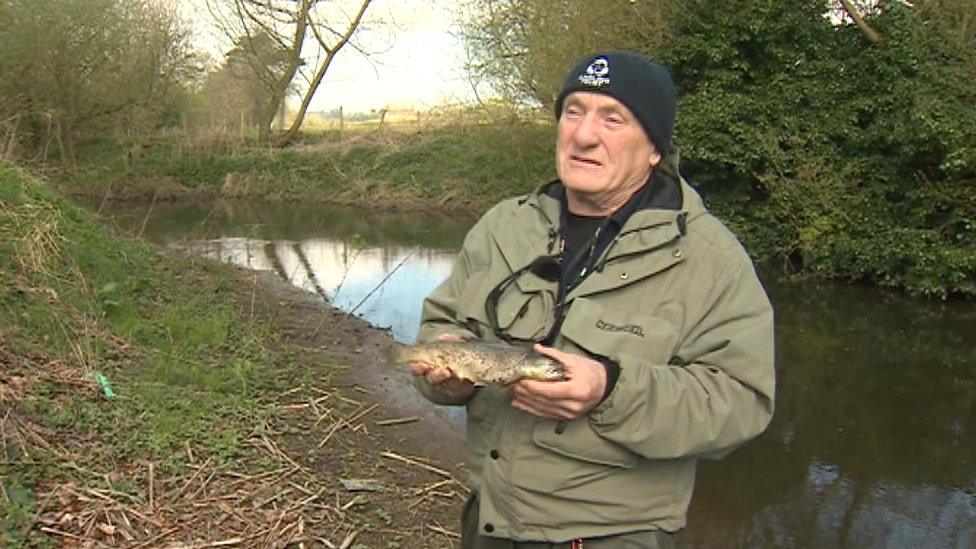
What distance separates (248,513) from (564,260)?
3.17m

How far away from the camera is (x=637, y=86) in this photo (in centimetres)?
235

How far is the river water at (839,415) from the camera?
6.69 metres

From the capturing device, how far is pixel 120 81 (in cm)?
2736

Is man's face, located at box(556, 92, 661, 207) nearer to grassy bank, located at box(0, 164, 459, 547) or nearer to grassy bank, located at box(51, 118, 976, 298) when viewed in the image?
grassy bank, located at box(0, 164, 459, 547)

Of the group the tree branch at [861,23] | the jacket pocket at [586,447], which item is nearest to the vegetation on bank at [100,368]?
the jacket pocket at [586,447]

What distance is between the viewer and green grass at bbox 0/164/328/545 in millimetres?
4965

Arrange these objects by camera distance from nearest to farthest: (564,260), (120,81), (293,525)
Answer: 1. (564,260)
2. (293,525)
3. (120,81)

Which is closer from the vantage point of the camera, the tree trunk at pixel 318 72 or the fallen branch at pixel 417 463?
the fallen branch at pixel 417 463

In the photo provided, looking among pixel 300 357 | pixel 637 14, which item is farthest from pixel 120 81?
pixel 300 357

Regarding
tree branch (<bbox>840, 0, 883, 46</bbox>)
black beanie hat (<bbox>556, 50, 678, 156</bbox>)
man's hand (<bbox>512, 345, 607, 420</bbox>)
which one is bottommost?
man's hand (<bbox>512, 345, 607, 420</bbox>)

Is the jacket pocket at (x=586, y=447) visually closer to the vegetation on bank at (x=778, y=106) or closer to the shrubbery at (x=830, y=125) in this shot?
the vegetation on bank at (x=778, y=106)

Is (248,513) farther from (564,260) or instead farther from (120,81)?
(120,81)

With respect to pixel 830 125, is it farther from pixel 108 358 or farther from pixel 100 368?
pixel 100 368

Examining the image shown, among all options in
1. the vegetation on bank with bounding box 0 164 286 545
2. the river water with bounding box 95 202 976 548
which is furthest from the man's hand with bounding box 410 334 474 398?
the river water with bounding box 95 202 976 548
